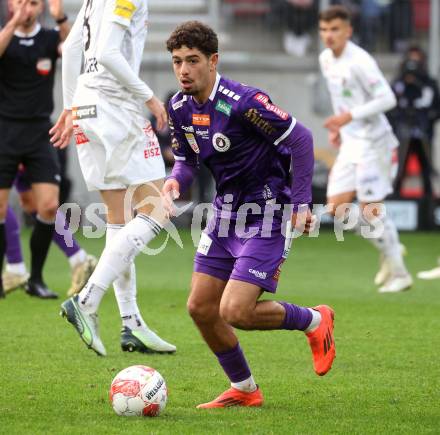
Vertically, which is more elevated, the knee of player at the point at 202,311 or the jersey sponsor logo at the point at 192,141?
the jersey sponsor logo at the point at 192,141

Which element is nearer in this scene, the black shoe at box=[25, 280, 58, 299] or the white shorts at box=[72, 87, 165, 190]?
the white shorts at box=[72, 87, 165, 190]

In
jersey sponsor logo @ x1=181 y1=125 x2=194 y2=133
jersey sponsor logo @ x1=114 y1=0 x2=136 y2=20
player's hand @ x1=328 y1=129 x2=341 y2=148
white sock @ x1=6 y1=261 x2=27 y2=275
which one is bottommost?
white sock @ x1=6 y1=261 x2=27 y2=275

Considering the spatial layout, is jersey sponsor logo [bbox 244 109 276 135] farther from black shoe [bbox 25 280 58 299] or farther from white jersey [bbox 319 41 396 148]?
white jersey [bbox 319 41 396 148]

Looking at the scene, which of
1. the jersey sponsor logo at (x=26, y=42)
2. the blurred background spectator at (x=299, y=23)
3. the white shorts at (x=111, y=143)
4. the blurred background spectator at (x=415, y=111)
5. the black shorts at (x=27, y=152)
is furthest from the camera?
the blurred background spectator at (x=299, y=23)

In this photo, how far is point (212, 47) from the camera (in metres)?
5.25

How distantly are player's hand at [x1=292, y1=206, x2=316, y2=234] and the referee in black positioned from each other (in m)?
3.86

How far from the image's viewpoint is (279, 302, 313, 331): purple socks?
17.0 feet

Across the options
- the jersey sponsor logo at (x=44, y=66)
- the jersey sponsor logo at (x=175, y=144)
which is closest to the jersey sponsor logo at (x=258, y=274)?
the jersey sponsor logo at (x=175, y=144)

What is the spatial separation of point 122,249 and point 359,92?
4.31m

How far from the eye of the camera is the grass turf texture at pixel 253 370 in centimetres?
475

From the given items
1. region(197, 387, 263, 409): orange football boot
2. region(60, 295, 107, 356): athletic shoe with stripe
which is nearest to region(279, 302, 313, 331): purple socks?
region(197, 387, 263, 409): orange football boot

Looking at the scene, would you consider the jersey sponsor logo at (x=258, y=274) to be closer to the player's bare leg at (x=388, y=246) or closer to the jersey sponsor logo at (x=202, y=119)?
the jersey sponsor logo at (x=202, y=119)

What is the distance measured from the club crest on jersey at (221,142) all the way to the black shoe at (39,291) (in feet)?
13.1

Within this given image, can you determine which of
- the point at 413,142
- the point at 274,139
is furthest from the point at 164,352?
the point at 413,142
